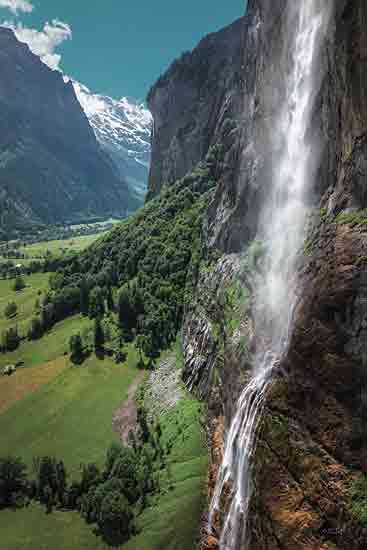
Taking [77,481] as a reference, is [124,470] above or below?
above

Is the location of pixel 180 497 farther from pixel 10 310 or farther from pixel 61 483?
pixel 10 310

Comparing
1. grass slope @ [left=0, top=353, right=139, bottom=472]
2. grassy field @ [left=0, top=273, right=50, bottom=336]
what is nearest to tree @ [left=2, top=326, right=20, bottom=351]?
grassy field @ [left=0, top=273, right=50, bottom=336]

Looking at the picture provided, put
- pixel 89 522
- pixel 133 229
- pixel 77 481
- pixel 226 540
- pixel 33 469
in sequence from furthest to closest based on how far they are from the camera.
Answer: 1. pixel 133 229
2. pixel 33 469
3. pixel 77 481
4. pixel 89 522
5. pixel 226 540

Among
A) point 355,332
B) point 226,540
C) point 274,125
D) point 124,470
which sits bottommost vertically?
point 124,470

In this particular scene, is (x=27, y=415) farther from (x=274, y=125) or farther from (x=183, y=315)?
(x=274, y=125)

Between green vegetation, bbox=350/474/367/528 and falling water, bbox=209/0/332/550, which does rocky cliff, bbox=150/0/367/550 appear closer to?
green vegetation, bbox=350/474/367/528

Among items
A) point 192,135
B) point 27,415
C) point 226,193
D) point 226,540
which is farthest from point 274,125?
point 192,135

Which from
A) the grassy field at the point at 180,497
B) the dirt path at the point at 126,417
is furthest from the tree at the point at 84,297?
the grassy field at the point at 180,497
